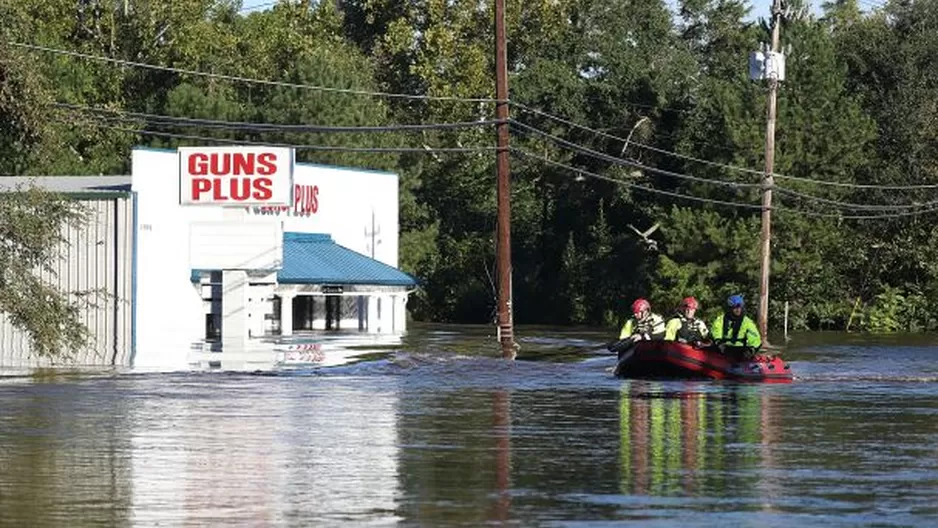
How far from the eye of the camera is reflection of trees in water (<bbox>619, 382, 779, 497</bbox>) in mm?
20578

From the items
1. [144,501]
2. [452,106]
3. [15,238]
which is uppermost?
[452,106]

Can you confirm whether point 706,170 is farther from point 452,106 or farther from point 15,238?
point 15,238

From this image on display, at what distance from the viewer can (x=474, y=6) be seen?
114562 millimetres

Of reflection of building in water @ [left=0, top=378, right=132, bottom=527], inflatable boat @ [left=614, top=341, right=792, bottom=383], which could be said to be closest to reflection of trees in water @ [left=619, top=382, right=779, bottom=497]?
inflatable boat @ [left=614, top=341, right=792, bottom=383]

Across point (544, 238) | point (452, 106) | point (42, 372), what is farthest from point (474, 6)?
point (42, 372)

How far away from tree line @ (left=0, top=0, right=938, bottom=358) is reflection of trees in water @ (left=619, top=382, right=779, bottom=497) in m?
37.9

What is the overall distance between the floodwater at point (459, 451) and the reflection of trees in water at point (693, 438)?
0.05m

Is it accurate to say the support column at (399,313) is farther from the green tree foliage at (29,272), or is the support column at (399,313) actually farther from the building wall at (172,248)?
the green tree foliage at (29,272)

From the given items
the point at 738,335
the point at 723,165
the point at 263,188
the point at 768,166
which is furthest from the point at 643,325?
the point at 723,165

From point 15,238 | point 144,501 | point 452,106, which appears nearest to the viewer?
point 144,501

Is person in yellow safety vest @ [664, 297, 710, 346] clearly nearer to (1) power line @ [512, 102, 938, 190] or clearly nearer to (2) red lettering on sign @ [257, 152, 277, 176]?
(2) red lettering on sign @ [257, 152, 277, 176]

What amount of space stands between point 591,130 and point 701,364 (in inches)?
1938

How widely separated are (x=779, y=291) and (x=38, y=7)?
3714cm

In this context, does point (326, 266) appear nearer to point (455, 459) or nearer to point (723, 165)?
point (723, 165)
